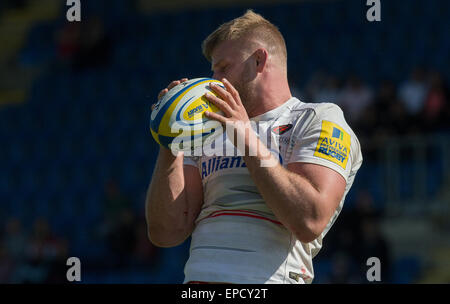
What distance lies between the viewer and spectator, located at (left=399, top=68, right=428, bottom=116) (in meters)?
10.3

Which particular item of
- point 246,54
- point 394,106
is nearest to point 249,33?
point 246,54

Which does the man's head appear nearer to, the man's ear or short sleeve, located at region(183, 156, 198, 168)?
the man's ear

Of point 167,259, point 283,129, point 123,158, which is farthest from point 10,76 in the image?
point 283,129

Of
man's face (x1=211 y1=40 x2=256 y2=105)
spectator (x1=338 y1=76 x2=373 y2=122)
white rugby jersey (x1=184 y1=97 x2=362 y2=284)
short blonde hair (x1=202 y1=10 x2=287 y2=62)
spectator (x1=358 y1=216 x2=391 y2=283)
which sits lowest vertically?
spectator (x1=358 y1=216 x2=391 y2=283)

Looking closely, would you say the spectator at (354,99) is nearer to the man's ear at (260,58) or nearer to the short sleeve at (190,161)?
the short sleeve at (190,161)

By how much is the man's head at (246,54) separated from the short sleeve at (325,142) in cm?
33

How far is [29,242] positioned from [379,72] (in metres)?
6.09

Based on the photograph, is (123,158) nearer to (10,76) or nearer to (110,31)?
(110,31)

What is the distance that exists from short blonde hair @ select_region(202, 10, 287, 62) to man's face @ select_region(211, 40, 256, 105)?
0.16 ft

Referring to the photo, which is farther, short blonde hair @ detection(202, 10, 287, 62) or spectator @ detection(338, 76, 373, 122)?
spectator @ detection(338, 76, 373, 122)

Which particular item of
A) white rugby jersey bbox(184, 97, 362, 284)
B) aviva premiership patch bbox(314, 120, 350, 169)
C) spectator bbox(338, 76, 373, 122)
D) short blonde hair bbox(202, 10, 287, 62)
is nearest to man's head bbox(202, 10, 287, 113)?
short blonde hair bbox(202, 10, 287, 62)

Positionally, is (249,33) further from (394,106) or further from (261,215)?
(394,106)

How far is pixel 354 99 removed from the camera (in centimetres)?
1066

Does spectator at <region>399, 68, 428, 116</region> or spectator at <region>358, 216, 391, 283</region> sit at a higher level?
spectator at <region>399, 68, 428, 116</region>
